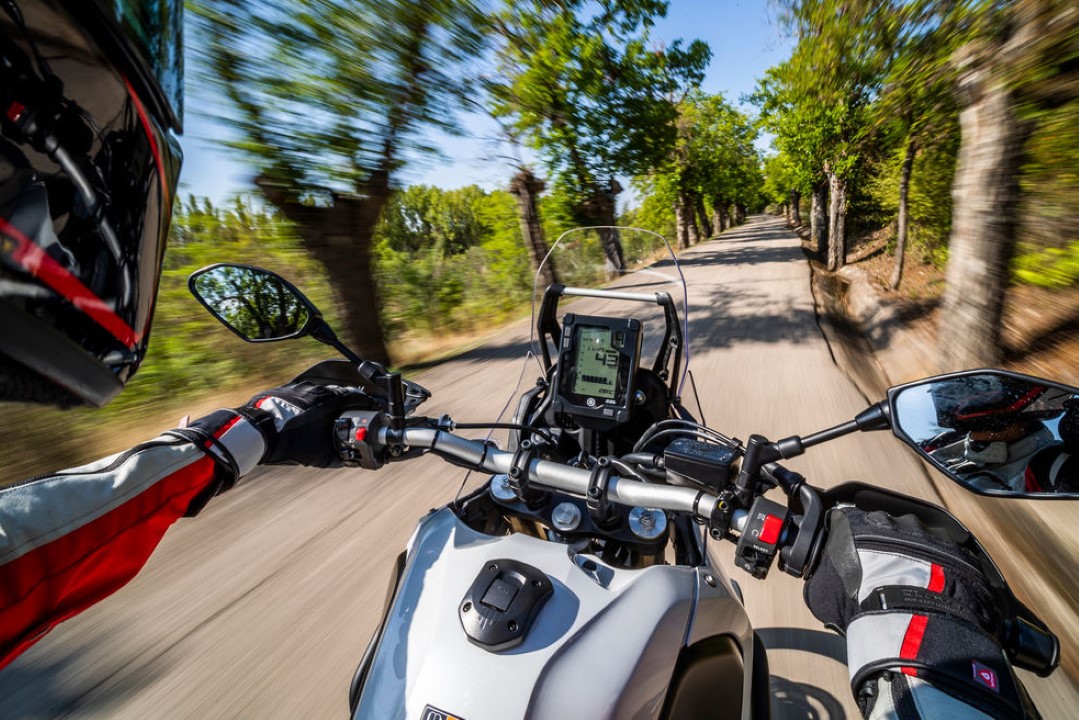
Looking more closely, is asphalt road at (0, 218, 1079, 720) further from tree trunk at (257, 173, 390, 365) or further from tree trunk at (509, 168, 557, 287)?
tree trunk at (509, 168, 557, 287)

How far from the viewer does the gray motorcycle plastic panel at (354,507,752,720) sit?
94 cm

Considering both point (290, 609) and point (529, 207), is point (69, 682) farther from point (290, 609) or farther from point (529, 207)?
point (529, 207)

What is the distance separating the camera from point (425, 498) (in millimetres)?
3578

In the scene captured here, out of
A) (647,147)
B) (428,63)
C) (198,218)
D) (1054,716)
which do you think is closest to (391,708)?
(1054,716)

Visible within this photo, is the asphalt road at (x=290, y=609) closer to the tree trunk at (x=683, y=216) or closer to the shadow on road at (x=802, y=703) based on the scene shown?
the shadow on road at (x=802, y=703)

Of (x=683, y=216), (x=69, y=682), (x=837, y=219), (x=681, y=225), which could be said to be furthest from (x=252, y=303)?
(x=683, y=216)

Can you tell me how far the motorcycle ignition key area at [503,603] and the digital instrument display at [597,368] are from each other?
110 centimetres

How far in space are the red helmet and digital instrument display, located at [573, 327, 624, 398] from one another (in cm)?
157

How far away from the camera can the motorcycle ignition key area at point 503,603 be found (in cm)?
98

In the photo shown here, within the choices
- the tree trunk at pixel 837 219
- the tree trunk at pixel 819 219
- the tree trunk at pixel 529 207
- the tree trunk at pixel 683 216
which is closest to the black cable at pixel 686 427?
the tree trunk at pixel 529 207

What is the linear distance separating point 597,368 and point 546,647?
136 cm

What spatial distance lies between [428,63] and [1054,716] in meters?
8.88

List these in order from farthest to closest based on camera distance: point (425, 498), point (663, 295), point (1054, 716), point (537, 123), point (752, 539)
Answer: point (537, 123) → point (425, 498) → point (663, 295) → point (1054, 716) → point (752, 539)

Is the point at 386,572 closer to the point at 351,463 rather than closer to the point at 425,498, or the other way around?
the point at 425,498
